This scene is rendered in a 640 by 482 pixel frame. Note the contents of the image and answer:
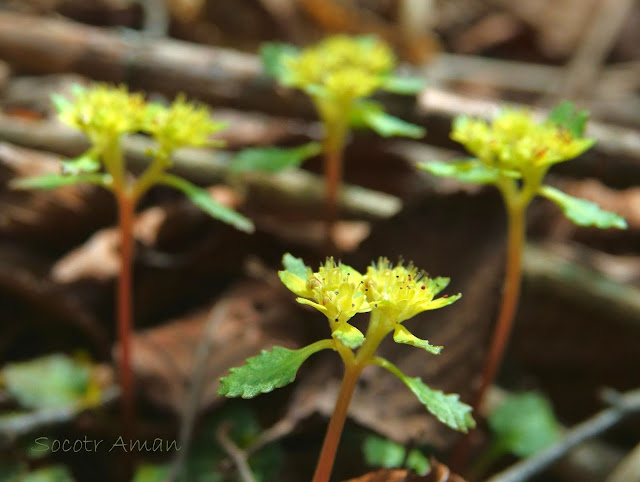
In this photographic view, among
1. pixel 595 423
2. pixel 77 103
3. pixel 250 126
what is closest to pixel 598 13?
pixel 250 126

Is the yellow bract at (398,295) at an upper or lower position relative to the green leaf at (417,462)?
upper

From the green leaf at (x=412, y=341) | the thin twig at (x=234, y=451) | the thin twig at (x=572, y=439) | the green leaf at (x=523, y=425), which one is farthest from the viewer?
the green leaf at (x=523, y=425)

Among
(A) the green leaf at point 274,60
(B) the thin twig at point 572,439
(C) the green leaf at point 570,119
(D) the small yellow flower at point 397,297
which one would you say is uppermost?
(C) the green leaf at point 570,119

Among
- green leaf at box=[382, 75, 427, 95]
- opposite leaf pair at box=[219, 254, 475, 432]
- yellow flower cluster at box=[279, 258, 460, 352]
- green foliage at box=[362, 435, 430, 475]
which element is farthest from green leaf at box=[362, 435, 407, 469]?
green leaf at box=[382, 75, 427, 95]

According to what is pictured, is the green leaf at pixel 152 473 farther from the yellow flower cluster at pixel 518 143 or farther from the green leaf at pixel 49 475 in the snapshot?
the yellow flower cluster at pixel 518 143

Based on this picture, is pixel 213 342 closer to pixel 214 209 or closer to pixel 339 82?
pixel 214 209

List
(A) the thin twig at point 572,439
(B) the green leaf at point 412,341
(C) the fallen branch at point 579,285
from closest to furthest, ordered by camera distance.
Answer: (B) the green leaf at point 412,341
(A) the thin twig at point 572,439
(C) the fallen branch at point 579,285

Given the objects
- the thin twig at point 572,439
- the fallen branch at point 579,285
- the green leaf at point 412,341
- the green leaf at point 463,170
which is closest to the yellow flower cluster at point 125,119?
the green leaf at point 463,170
